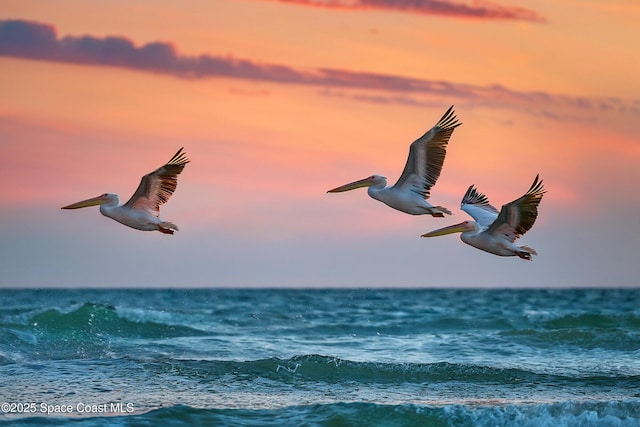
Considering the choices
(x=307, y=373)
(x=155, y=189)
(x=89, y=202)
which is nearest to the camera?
A: (x=155, y=189)

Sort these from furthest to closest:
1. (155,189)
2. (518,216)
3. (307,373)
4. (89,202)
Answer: (307,373), (89,202), (155,189), (518,216)

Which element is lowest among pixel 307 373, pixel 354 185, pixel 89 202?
pixel 307 373

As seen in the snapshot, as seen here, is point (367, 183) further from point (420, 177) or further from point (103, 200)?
point (103, 200)

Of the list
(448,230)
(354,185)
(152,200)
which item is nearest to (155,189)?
(152,200)

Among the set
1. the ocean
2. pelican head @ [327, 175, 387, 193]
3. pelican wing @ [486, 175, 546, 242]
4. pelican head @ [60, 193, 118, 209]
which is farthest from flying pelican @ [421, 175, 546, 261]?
pelican head @ [60, 193, 118, 209]

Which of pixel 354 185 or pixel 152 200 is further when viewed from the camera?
pixel 354 185

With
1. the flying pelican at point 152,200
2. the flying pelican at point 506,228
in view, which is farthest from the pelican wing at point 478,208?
the flying pelican at point 152,200

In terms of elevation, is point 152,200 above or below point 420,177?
below

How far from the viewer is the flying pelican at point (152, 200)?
44.1 feet

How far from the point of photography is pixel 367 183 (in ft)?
47.2

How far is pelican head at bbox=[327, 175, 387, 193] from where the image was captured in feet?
46.7

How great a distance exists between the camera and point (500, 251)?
12883 millimetres

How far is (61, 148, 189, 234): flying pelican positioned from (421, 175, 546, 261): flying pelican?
332 cm

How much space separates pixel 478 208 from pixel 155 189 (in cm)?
435
